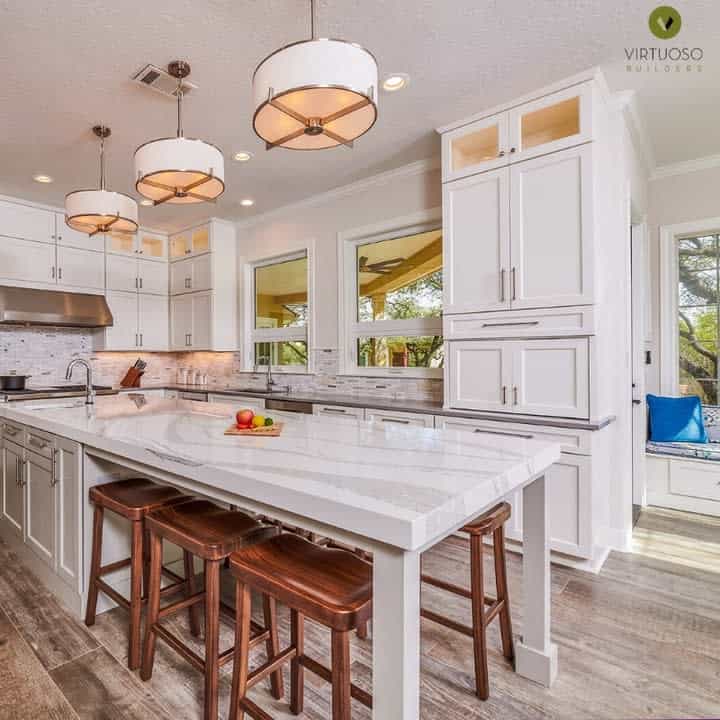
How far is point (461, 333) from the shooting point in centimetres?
304

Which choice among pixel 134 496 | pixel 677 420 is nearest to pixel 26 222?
pixel 134 496

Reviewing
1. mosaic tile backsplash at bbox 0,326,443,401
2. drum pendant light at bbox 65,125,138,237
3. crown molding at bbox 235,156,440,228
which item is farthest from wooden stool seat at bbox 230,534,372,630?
crown molding at bbox 235,156,440,228

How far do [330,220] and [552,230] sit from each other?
2299mm

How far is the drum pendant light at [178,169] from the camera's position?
2.05 meters

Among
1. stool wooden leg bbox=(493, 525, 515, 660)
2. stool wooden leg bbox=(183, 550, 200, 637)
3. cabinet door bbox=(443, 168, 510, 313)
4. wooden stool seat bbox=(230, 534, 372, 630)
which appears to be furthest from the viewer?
cabinet door bbox=(443, 168, 510, 313)

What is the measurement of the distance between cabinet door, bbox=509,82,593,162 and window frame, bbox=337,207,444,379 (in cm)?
93

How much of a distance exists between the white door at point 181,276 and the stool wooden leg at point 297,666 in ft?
14.8

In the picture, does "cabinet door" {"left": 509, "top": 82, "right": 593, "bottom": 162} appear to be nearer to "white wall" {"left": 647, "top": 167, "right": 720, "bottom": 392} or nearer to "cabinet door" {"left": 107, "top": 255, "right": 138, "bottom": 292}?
"white wall" {"left": 647, "top": 167, "right": 720, "bottom": 392}

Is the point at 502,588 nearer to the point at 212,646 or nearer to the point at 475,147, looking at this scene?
the point at 212,646

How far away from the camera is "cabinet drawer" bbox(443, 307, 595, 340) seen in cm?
257

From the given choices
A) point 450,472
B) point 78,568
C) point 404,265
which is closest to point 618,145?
point 404,265

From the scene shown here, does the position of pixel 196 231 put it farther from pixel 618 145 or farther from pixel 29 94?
pixel 618 145

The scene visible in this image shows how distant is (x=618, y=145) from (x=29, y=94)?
3459mm

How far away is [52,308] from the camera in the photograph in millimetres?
4531
